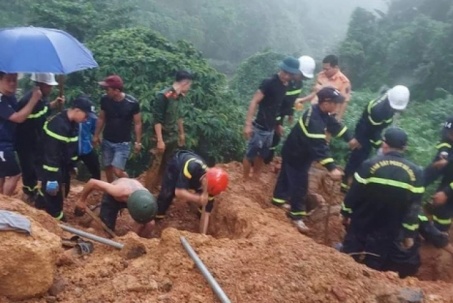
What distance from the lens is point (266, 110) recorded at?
719 cm

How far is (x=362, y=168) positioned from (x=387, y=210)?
0.52 metres

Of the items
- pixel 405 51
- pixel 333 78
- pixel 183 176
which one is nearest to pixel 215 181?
pixel 183 176

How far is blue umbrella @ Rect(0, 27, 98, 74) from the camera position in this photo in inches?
227

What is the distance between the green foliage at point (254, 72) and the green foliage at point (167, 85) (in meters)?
6.52

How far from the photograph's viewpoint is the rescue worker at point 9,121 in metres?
5.72

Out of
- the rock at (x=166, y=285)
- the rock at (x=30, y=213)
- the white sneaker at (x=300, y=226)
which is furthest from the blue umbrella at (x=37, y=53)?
the white sneaker at (x=300, y=226)

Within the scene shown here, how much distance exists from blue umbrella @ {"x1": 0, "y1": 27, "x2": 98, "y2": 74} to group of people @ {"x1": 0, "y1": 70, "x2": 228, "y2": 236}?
21cm

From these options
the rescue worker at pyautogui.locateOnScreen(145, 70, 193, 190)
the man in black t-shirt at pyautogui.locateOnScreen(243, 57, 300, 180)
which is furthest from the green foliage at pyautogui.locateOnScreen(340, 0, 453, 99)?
the rescue worker at pyautogui.locateOnScreen(145, 70, 193, 190)

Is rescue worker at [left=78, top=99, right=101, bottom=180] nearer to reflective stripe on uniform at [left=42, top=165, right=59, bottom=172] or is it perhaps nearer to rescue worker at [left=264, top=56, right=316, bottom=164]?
reflective stripe on uniform at [left=42, top=165, right=59, bottom=172]

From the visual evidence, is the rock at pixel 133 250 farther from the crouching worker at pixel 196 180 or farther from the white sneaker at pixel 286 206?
the white sneaker at pixel 286 206

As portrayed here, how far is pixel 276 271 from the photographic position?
4434 mm

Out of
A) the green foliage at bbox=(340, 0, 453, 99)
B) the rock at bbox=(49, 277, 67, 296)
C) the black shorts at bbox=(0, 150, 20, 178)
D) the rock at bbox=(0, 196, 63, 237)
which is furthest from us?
the green foliage at bbox=(340, 0, 453, 99)

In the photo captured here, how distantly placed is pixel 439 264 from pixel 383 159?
79.7 inches

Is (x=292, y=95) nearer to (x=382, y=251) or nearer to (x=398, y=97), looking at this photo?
(x=398, y=97)
